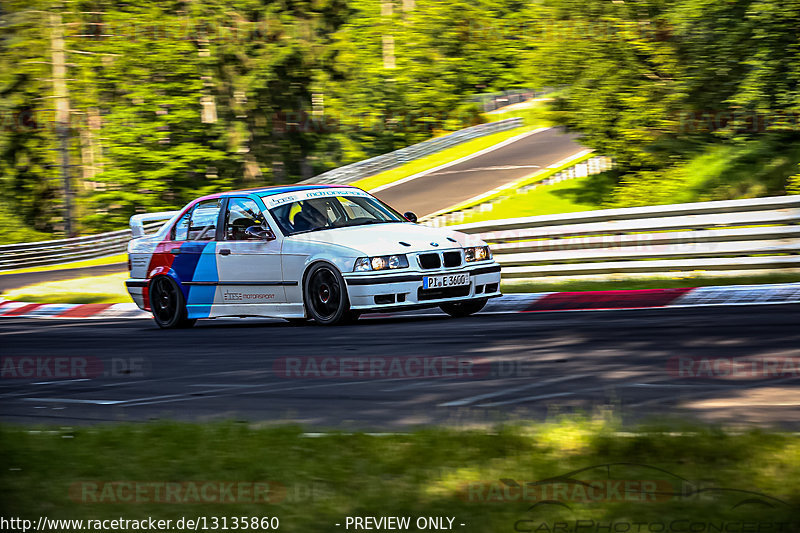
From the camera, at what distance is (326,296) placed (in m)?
10.9

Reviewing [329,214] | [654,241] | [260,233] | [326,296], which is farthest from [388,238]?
[654,241]

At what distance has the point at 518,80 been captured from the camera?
47469 millimetres

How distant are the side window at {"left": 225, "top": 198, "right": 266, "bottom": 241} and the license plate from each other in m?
2.17

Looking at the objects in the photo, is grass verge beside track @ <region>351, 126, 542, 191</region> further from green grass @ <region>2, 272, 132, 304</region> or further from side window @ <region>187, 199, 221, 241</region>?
side window @ <region>187, 199, 221, 241</region>

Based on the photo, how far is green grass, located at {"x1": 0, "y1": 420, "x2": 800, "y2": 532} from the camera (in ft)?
12.5

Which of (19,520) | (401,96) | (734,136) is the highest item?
(401,96)

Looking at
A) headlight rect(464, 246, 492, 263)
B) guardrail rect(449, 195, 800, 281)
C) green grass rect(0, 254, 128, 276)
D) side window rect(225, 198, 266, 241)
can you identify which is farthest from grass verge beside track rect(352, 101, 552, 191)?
headlight rect(464, 246, 492, 263)

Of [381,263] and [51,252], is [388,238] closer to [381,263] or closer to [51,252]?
[381,263]

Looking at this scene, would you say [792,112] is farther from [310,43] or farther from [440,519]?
[310,43]

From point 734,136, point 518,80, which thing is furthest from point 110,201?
point 734,136

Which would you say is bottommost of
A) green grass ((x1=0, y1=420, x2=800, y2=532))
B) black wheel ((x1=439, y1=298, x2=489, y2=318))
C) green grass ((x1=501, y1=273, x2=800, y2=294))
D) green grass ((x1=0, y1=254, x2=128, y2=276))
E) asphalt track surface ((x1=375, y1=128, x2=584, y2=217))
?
green grass ((x1=0, y1=420, x2=800, y2=532))

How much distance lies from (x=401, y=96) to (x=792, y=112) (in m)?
26.3

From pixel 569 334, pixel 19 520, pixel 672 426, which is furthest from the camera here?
pixel 569 334

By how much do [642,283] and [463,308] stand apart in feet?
9.32
